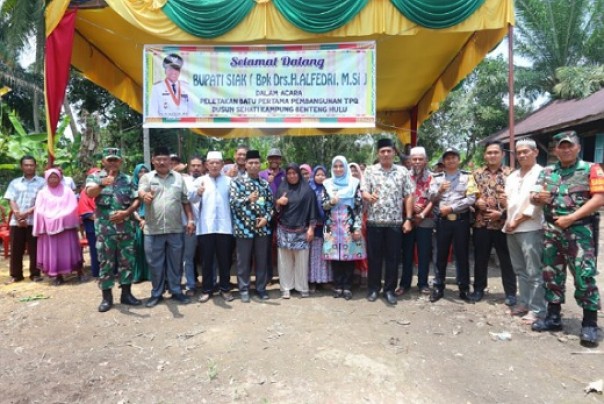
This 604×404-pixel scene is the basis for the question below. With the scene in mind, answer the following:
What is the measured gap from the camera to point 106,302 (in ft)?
13.4

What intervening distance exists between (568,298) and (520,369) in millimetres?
2062

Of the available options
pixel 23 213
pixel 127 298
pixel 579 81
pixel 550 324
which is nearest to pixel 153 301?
pixel 127 298

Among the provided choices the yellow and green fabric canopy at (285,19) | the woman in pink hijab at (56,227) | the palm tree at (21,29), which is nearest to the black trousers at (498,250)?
the yellow and green fabric canopy at (285,19)

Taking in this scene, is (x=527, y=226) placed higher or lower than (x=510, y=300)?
higher

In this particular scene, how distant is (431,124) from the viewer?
64.7 feet

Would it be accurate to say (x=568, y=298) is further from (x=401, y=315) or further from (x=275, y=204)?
(x=275, y=204)

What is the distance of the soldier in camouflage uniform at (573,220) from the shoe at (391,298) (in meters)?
1.46

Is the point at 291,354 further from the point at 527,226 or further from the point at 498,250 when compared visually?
the point at 498,250

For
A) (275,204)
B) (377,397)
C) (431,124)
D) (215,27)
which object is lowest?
(377,397)

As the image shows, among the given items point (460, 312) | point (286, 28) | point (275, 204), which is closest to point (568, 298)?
point (460, 312)

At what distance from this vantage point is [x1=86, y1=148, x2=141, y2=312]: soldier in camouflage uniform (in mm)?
3910

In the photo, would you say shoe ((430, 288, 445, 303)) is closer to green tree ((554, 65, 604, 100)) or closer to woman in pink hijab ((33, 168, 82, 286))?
woman in pink hijab ((33, 168, 82, 286))

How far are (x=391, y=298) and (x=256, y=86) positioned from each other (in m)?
→ 3.05

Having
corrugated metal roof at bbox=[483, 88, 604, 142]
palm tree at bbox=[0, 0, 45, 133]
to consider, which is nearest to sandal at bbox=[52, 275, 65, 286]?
corrugated metal roof at bbox=[483, 88, 604, 142]
